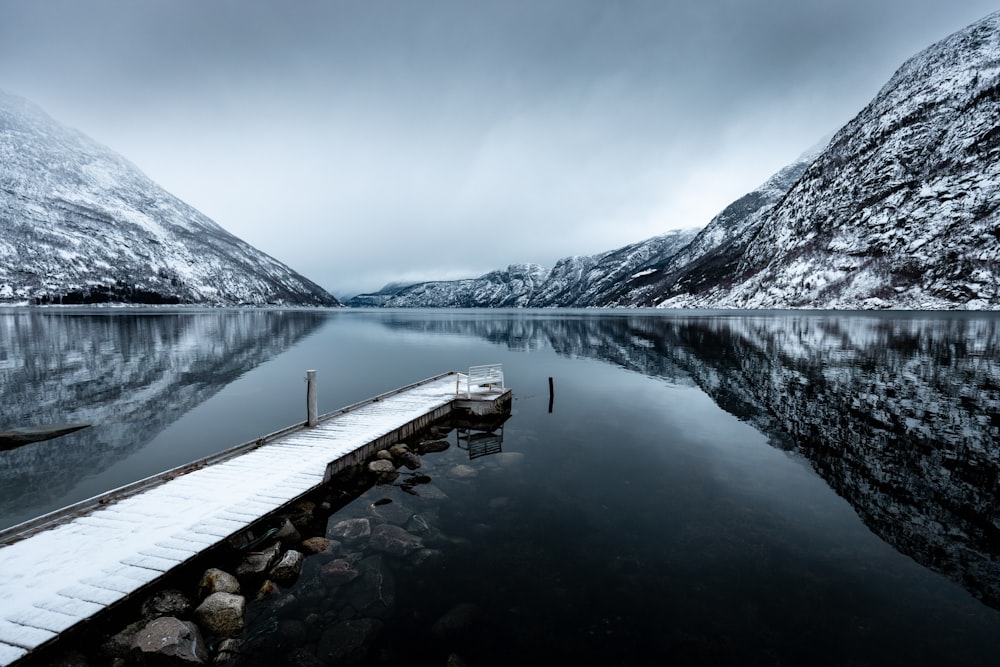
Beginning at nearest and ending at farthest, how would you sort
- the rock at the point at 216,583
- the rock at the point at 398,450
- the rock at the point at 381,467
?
the rock at the point at 216,583 → the rock at the point at 381,467 → the rock at the point at 398,450

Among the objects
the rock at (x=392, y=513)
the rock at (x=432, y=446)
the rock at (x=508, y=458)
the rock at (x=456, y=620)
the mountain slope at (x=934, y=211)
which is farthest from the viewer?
the mountain slope at (x=934, y=211)

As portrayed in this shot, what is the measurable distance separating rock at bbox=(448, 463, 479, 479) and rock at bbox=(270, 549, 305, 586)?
7401 mm

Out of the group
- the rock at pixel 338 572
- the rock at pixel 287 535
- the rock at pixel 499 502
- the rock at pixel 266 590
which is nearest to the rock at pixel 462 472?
the rock at pixel 499 502

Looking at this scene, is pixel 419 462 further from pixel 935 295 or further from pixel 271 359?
pixel 935 295

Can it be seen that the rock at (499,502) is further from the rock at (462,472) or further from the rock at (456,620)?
the rock at (456,620)

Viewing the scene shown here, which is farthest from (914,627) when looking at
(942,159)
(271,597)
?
(942,159)

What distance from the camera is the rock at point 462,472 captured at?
17672mm

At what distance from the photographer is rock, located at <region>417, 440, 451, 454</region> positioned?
2075 centimetres

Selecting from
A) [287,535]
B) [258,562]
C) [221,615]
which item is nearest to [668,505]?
[287,535]

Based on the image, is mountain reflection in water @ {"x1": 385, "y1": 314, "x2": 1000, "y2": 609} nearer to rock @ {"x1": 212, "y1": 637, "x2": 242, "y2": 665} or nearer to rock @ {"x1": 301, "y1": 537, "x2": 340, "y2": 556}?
rock @ {"x1": 301, "y1": 537, "x2": 340, "y2": 556}

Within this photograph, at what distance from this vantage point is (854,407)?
2852 centimetres

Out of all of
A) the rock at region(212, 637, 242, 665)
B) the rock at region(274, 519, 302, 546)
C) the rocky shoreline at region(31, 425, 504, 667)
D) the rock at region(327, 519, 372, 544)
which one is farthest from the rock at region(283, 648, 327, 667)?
the rock at region(327, 519, 372, 544)

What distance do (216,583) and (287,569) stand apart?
5.04ft

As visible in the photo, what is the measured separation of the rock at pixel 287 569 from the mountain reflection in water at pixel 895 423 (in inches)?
644
